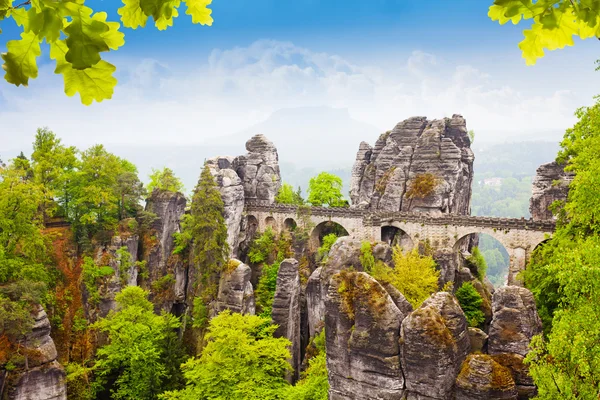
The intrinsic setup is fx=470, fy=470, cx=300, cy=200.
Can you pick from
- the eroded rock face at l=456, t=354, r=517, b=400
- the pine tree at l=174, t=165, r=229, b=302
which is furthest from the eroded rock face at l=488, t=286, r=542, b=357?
the pine tree at l=174, t=165, r=229, b=302

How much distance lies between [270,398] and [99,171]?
22025 millimetres

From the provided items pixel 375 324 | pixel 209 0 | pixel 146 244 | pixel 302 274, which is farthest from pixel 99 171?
pixel 209 0

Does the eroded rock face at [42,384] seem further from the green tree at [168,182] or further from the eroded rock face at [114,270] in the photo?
the green tree at [168,182]

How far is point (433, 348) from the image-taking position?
13.7m

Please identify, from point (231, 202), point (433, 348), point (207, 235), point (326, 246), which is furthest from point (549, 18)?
point (231, 202)

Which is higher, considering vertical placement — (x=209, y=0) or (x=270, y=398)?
(x=209, y=0)

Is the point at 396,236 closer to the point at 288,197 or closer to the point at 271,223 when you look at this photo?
the point at 271,223

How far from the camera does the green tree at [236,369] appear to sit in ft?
67.6

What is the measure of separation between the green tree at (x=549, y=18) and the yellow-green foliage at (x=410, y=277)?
18007 millimetres

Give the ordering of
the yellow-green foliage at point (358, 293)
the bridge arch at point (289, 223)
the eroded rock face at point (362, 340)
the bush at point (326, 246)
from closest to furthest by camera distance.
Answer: the eroded rock face at point (362, 340), the yellow-green foliage at point (358, 293), the bush at point (326, 246), the bridge arch at point (289, 223)

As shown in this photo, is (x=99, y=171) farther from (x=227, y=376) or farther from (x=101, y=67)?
(x=101, y=67)

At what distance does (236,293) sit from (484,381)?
18608 mm

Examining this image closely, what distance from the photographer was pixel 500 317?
14836 millimetres

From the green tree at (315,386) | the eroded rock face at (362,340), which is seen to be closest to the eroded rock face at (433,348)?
the eroded rock face at (362,340)
